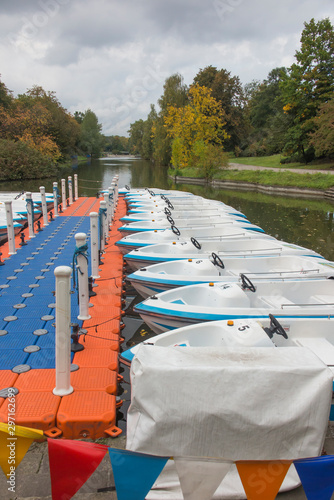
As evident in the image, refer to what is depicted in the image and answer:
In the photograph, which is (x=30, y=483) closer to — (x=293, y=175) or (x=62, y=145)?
(x=293, y=175)

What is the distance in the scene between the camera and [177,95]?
48.2 metres

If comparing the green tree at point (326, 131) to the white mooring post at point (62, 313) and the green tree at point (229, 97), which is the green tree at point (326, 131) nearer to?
the green tree at point (229, 97)

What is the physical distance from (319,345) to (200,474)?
329cm

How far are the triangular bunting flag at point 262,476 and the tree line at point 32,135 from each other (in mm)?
38032

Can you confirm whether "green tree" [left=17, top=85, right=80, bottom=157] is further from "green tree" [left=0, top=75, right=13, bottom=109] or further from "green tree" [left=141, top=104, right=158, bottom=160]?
"green tree" [left=141, top=104, right=158, bottom=160]

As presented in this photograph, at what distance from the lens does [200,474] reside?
2.28 meters

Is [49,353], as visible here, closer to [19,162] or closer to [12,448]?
[12,448]

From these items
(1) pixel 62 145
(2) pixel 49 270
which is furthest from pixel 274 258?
(1) pixel 62 145

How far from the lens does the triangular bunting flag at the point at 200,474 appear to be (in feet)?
7.46

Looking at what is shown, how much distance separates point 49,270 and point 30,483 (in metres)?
5.28

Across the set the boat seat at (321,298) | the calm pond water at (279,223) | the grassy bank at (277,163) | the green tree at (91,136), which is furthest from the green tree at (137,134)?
the boat seat at (321,298)

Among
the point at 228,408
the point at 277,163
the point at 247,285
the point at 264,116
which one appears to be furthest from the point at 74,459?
the point at 264,116

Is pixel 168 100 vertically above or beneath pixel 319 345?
above

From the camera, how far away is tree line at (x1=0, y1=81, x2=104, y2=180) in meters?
36.7
